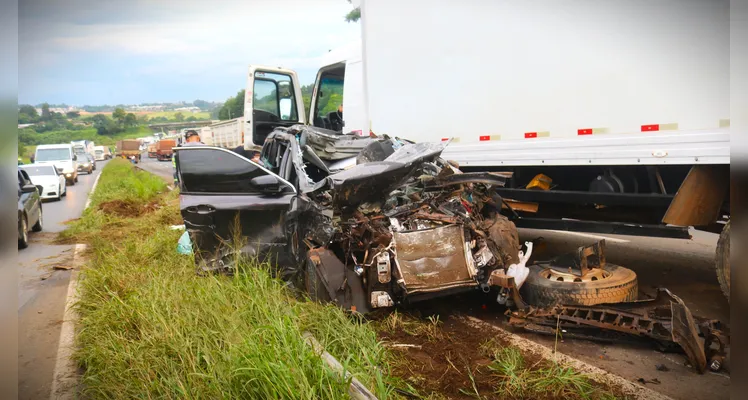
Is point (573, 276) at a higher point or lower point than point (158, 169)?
lower

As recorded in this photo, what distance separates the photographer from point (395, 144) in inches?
249

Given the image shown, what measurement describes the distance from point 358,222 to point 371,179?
1.42 feet

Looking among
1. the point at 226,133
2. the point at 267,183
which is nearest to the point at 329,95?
the point at 267,183

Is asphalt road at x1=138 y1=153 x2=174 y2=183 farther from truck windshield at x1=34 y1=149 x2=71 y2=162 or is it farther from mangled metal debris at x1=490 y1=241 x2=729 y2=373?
mangled metal debris at x1=490 y1=241 x2=729 y2=373

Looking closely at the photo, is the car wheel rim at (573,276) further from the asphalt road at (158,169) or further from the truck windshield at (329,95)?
the asphalt road at (158,169)

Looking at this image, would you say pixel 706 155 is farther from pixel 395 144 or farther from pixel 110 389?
pixel 110 389

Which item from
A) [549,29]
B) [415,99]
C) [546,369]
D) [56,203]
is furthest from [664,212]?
[56,203]

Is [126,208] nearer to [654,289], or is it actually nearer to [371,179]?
[371,179]

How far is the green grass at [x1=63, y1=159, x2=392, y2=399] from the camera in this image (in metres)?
3.04

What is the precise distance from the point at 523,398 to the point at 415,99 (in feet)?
15.4

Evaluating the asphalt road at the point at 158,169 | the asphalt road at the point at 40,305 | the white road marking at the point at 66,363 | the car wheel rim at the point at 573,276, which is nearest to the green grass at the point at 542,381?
the car wheel rim at the point at 573,276

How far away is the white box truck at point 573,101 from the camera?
420 centimetres

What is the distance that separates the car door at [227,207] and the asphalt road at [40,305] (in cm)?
162

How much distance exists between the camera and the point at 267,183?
540cm
